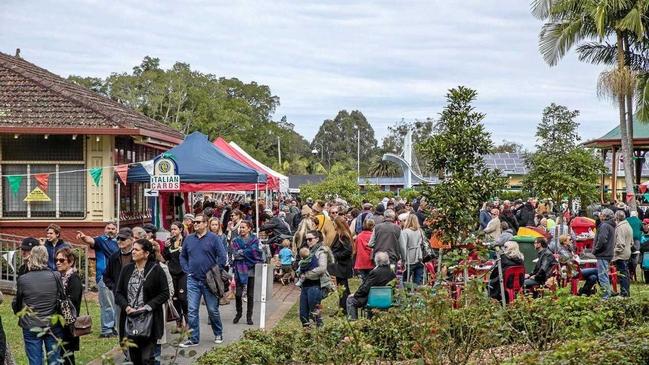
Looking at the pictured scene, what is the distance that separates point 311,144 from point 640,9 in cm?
9937

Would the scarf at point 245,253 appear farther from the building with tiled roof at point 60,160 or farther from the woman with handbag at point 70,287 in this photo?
the building with tiled roof at point 60,160

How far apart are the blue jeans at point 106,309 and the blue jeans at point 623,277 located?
26.8 ft

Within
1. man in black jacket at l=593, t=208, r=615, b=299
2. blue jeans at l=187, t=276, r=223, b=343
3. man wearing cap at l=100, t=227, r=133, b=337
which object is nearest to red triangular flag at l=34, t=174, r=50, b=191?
blue jeans at l=187, t=276, r=223, b=343

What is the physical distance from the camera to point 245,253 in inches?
517

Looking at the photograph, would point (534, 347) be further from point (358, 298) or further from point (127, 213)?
point (127, 213)

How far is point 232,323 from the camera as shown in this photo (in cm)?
1368

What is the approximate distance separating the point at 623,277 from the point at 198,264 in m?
7.68

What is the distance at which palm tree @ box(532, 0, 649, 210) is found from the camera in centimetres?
2777

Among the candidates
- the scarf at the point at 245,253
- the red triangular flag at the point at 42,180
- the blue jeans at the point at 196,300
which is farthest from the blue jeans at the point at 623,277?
the red triangular flag at the point at 42,180

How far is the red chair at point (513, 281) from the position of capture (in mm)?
12898

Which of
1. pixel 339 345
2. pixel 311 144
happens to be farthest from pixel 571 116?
pixel 311 144

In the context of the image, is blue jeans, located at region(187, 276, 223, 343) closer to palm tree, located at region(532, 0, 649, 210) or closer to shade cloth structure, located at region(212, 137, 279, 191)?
shade cloth structure, located at region(212, 137, 279, 191)

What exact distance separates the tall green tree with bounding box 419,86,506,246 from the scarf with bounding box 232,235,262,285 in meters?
2.69

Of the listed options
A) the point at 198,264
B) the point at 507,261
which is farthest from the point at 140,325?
the point at 507,261
